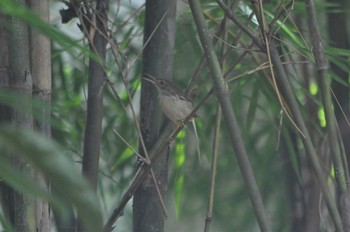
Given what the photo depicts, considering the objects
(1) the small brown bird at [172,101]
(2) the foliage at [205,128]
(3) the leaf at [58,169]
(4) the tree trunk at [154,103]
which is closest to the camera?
(3) the leaf at [58,169]

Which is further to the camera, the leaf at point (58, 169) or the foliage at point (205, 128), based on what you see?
the foliage at point (205, 128)

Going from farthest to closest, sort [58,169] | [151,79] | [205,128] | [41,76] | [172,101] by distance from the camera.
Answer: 1. [205,128]
2. [172,101]
3. [151,79]
4. [41,76]
5. [58,169]

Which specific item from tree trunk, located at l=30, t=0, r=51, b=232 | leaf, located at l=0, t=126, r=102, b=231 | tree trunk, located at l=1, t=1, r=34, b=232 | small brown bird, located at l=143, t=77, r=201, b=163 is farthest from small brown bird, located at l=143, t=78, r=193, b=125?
leaf, located at l=0, t=126, r=102, b=231

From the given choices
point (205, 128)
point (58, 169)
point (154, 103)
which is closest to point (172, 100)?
point (205, 128)

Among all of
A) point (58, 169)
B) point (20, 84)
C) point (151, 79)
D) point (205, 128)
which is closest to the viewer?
point (58, 169)

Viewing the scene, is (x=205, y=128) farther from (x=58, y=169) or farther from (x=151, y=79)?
(x=58, y=169)

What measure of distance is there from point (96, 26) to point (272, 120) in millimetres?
914

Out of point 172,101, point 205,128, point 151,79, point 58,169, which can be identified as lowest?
point 205,128

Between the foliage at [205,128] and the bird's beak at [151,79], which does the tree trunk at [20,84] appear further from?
the foliage at [205,128]

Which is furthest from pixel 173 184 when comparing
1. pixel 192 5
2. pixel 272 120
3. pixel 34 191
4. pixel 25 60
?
pixel 34 191

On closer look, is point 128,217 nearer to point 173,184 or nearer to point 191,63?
point 173,184

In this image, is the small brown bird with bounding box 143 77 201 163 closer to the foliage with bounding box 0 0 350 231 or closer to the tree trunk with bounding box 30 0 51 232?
the foliage with bounding box 0 0 350 231

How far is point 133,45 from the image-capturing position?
2.37m

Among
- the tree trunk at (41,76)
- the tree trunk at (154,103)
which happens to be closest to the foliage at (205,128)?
the tree trunk at (154,103)
